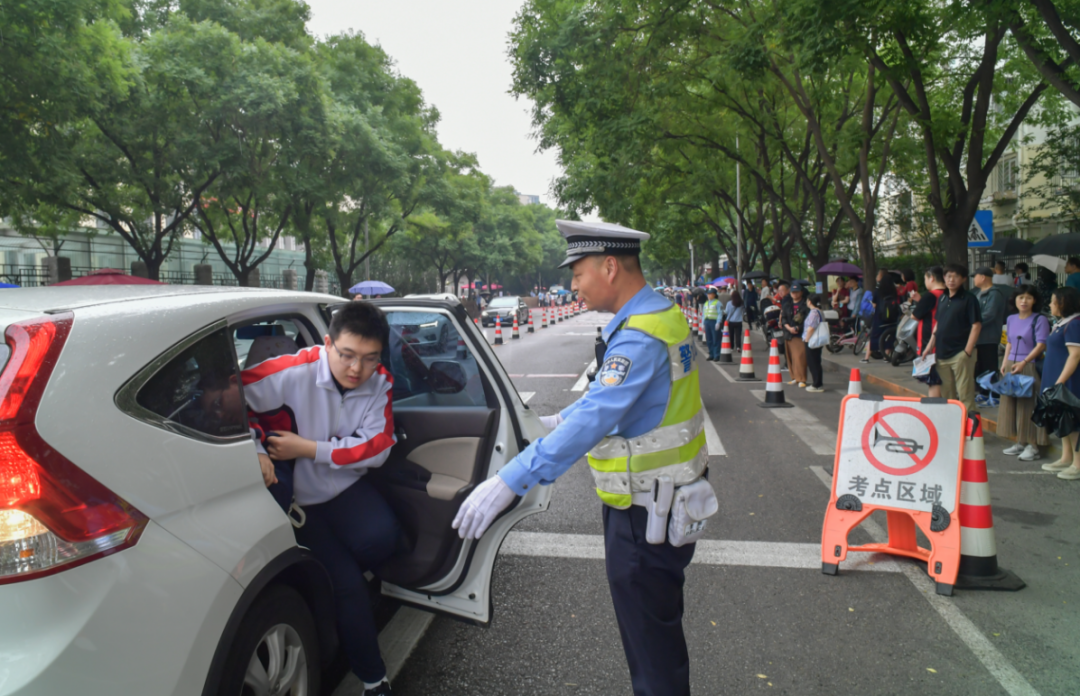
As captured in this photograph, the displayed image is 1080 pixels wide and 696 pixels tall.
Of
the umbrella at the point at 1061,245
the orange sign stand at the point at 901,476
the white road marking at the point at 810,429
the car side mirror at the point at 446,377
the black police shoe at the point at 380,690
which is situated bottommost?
the white road marking at the point at 810,429

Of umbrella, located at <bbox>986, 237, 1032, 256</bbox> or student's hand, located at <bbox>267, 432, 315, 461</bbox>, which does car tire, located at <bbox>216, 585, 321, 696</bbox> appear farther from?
umbrella, located at <bbox>986, 237, 1032, 256</bbox>

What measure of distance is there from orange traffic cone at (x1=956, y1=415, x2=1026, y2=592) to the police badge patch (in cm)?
285

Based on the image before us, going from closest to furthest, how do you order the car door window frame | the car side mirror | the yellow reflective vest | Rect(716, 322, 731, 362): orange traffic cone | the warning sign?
the car door window frame < the yellow reflective vest < the car side mirror < the warning sign < Rect(716, 322, 731, 362): orange traffic cone

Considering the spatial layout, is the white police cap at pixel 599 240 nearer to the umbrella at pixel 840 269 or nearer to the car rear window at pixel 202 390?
the car rear window at pixel 202 390

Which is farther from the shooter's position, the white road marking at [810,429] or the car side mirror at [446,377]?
the white road marking at [810,429]

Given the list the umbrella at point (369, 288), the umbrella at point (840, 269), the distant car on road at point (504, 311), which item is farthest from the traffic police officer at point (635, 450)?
the umbrella at point (369, 288)

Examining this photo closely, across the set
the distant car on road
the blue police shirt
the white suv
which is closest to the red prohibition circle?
the blue police shirt

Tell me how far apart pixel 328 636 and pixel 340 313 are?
116 centimetres

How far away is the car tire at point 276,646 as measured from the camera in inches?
84.4

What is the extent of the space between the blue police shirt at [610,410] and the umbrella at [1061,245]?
19.4 meters

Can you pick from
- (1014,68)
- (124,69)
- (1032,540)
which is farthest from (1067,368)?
(124,69)

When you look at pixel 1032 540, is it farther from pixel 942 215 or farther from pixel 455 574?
pixel 942 215

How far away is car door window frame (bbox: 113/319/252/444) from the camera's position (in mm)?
1946

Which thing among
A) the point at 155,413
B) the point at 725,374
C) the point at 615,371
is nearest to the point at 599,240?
the point at 615,371
